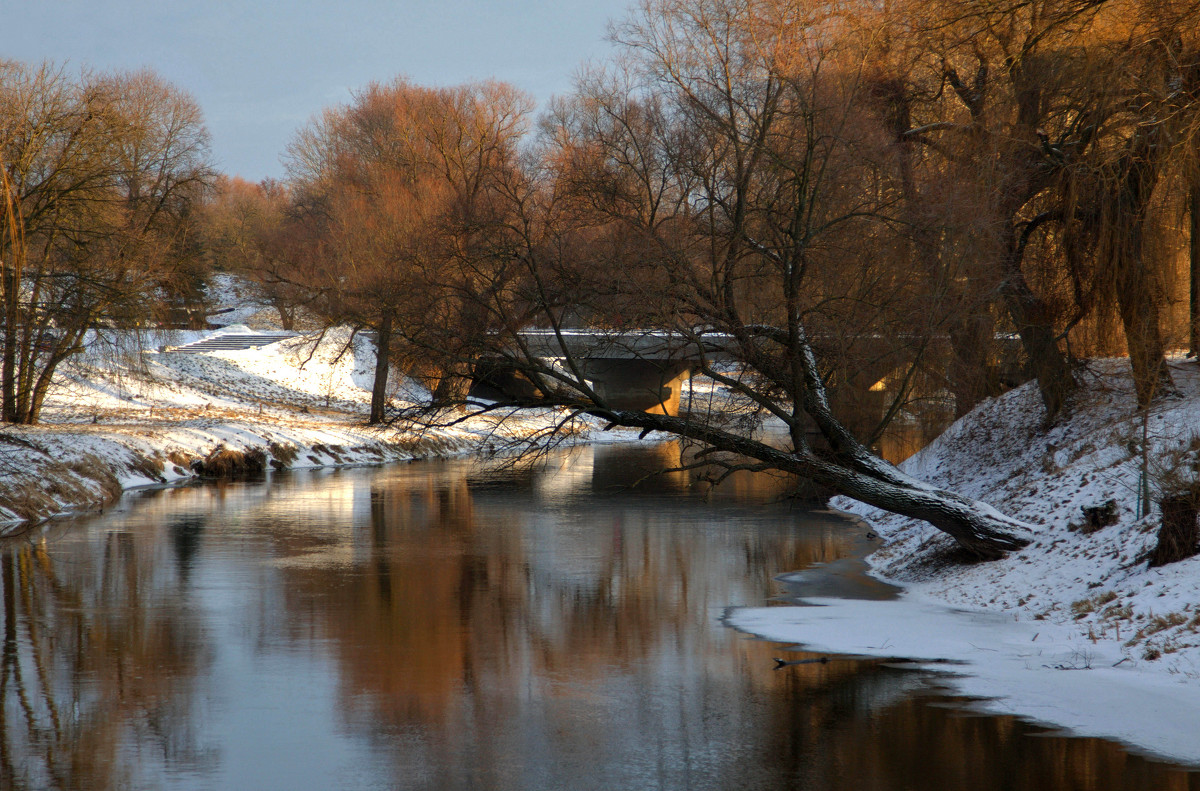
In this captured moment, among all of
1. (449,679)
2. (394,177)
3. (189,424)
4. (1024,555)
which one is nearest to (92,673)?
(449,679)

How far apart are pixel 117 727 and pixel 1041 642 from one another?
322 inches

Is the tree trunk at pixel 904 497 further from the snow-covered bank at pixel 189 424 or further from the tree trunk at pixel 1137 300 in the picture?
the snow-covered bank at pixel 189 424

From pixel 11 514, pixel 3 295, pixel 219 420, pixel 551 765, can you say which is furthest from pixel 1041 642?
pixel 219 420

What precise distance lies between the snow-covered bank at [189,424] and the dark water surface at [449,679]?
244 cm

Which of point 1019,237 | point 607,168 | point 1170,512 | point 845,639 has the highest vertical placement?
point 607,168

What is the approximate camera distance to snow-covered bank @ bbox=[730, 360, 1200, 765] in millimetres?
8055

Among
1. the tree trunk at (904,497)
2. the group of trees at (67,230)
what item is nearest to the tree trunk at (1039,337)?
the tree trunk at (904,497)

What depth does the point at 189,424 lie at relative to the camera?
97.8ft

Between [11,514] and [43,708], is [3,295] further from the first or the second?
[43,708]

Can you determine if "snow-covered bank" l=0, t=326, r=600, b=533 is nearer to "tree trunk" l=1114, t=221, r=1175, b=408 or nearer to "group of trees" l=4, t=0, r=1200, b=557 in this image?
"group of trees" l=4, t=0, r=1200, b=557

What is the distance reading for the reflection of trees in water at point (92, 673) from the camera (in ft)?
22.3

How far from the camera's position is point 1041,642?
9938mm

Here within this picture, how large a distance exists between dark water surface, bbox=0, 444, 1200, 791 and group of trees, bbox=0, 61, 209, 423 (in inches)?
269

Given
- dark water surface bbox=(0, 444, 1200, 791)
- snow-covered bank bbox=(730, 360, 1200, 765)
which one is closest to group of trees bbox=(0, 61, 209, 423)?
dark water surface bbox=(0, 444, 1200, 791)
